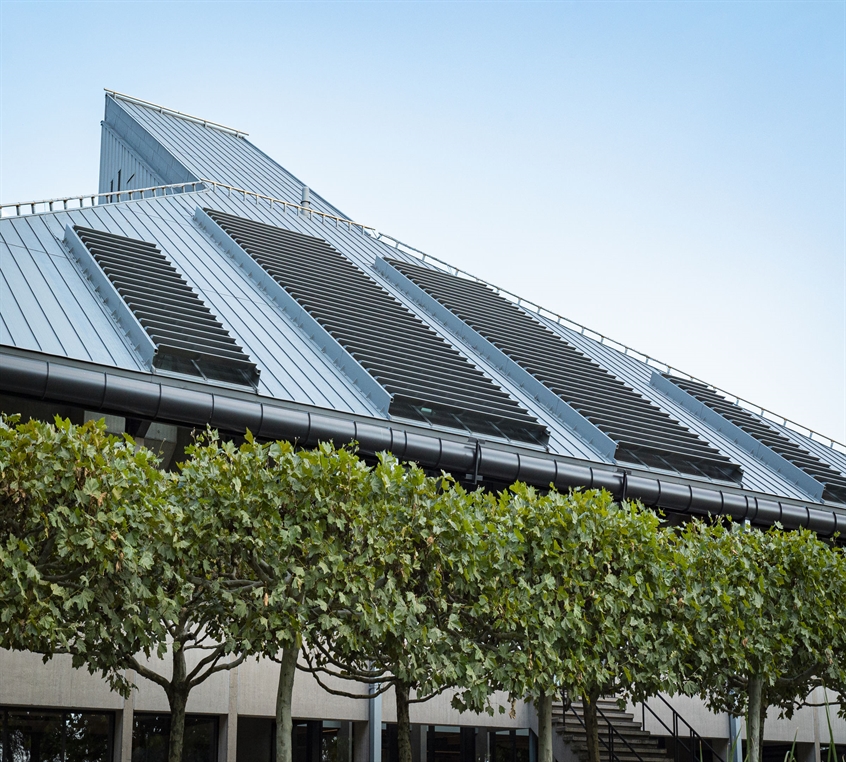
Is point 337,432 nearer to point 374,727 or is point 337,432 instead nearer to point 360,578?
point 374,727

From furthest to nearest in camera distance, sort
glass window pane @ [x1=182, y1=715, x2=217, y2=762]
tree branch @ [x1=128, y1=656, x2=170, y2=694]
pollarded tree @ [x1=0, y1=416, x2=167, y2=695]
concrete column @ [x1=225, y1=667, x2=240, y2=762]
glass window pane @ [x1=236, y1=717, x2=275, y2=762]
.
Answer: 1. glass window pane @ [x1=236, y1=717, x2=275, y2=762]
2. glass window pane @ [x1=182, y1=715, x2=217, y2=762]
3. concrete column @ [x1=225, y1=667, x2=240, y2=762]
4. tree branch @ [x1=128, y1=656, x2=170, y2=694]
5. pollarded tree @ [x1=0, y1=416, x2=167, y2=695]

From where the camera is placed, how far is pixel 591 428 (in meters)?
25.9

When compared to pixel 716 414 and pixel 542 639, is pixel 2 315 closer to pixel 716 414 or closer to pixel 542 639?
pixel 542 639

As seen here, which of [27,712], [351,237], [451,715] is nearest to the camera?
[27,712]

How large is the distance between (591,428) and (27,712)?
14597 millimetres

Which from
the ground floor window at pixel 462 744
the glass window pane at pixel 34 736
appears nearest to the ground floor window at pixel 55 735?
the glass window pane at pixel 34 736

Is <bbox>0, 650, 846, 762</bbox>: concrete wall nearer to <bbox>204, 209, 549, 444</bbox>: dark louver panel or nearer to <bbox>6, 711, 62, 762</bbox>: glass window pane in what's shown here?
<bbox>6, 711, 62, 762</bbox>: glass window pane

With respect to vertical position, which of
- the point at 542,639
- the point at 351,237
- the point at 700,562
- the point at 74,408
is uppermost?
the point at 351,237

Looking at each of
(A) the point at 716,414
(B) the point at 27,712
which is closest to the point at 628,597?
(B) the point at 27,712

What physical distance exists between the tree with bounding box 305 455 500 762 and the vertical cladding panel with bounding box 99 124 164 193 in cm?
3103

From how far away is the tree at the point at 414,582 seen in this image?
13.5 meters

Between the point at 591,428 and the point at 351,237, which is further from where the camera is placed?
the point at 351,237

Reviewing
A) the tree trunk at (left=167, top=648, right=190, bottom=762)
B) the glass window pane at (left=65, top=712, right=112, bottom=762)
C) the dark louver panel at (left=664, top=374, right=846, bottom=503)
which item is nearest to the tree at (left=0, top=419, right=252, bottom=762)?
the tree trunk at (left=167, top=648, right=190, bottom=762)

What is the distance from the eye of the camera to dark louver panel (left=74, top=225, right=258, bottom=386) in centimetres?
1977
